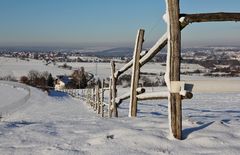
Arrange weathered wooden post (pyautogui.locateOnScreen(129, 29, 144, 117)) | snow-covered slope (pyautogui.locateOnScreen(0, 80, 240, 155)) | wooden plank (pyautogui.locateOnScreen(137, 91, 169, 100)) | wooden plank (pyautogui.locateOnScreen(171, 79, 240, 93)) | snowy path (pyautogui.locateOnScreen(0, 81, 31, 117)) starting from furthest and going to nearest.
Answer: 1. snowy path (pyautogui.locateOnScreen(0, 81, 31, 117))
2. weathered wooden post (pyautogui.locateOnScreen(129, 29, 144, 117))
3. wooden plank (pyautogui.locateOnScreen(137, 91, 169, 100))
4. wooden plank (pyautogui.locateOnScreen(171, 79, 240, 93))
5. snow-covered slope (pyautogui.locateOnScreen(0, 80, 240, 155))

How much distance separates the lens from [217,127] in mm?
5449

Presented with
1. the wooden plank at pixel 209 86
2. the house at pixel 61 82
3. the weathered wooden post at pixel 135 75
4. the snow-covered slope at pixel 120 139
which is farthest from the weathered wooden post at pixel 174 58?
the house at pixel 61 82

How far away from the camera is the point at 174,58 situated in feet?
16.1

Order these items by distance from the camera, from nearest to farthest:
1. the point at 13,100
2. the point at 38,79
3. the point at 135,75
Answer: the point at 135,75
the point at 13,100
the point at 38,79

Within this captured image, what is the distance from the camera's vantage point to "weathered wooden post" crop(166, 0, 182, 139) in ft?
16.1

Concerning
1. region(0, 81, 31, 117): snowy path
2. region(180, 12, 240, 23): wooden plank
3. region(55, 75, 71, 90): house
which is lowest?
region(0, 81, 31, 117): snowy path

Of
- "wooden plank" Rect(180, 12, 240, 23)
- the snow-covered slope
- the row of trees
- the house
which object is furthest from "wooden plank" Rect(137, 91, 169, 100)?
the row of trees

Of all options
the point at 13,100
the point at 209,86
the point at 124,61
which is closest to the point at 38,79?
the point at 13,100

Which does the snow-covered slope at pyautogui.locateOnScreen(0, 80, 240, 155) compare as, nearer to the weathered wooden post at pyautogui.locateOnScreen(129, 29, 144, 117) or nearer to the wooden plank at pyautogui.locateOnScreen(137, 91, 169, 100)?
the wooden plank at pyautogui.locateOnScreen(137, 91, 169, 100)

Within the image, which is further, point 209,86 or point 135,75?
point 135,75

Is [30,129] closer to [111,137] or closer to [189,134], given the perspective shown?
[111,137]

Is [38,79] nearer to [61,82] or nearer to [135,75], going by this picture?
[61,82]

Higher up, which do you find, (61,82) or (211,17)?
(211,17)

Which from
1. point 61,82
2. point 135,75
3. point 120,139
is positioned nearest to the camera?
point 120,139
